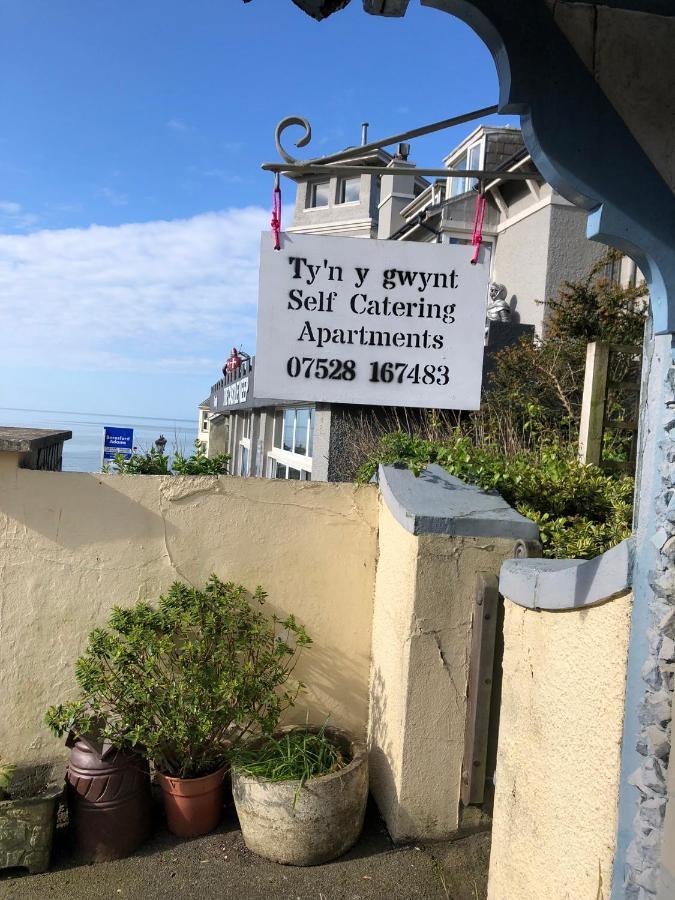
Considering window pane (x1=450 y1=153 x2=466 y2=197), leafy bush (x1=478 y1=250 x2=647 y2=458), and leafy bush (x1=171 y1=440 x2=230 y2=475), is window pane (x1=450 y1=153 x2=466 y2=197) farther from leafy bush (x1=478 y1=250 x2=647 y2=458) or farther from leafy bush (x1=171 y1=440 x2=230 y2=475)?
leafy bush (x1=171 y1=440 x2=230 y2=475)

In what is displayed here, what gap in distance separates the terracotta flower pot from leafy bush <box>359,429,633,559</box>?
6.82ft

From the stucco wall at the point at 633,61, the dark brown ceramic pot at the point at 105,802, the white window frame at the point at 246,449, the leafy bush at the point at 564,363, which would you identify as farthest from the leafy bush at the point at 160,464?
the white window frame at the point at 246,449

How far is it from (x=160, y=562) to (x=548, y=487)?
2.41m

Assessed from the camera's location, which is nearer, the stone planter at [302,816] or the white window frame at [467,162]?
the stone planter at [302,816]

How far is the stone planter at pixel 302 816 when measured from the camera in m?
3.54

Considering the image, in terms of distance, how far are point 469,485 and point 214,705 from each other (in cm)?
186

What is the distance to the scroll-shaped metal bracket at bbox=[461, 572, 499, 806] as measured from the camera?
3502 mm

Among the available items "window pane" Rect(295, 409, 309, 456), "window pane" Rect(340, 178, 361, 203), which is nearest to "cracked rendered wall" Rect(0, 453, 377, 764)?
"window pane" Rect(295, 409, 309, 456)

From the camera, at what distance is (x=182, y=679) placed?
394 centimetres

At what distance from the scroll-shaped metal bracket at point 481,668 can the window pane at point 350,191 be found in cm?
2808

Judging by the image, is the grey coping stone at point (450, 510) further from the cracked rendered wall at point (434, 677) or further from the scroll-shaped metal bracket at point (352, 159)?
the scroll-shaped metal bracket at point (352, 159)

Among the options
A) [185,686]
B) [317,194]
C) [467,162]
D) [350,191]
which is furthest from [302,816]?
[317,194]

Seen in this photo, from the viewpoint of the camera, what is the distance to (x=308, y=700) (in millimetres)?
4473

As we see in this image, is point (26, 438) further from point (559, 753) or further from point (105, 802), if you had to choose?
point (559, 753)
